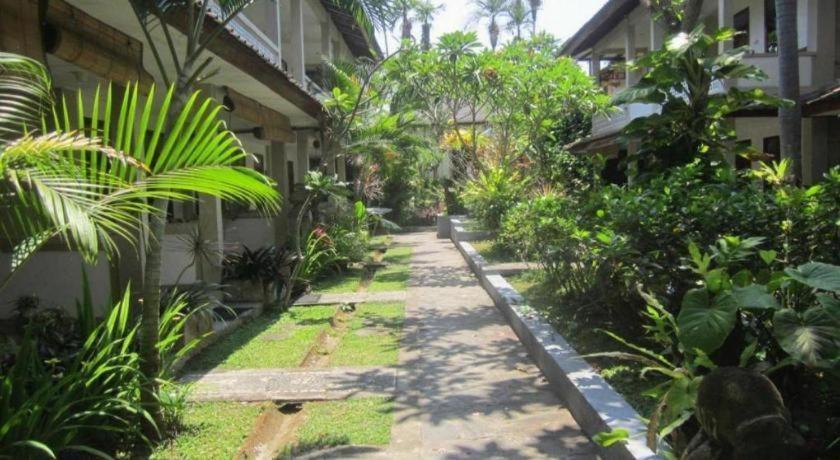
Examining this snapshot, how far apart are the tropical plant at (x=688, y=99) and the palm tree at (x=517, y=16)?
3777 centimetres

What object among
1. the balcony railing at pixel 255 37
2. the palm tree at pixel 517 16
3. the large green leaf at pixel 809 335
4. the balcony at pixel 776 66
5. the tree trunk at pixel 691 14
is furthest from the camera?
the palm tree at pixel 517 16

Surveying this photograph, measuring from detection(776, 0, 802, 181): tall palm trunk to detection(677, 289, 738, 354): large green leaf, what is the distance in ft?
12.3

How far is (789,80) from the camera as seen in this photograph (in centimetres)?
623

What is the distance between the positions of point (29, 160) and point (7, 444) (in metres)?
1.50

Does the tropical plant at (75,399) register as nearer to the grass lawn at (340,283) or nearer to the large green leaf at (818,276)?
the large green leaf at (818,276)

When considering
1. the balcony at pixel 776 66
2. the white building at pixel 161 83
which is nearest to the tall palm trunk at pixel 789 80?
the balcony at pixel 776 66

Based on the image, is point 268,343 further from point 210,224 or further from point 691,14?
point 691,14

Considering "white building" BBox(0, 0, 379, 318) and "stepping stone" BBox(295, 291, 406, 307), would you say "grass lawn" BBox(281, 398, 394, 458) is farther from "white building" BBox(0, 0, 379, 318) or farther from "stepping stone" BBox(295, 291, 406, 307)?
"stepping stone" BBox(295, 291, 406, 307)

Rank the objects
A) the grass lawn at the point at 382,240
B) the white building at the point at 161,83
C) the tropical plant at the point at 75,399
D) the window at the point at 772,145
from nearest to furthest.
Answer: the tropical plant at the point at 75,399 < the white building at the point at 161,83 < the window at the point at 772,145 < the grass lawn at the point at 382,240

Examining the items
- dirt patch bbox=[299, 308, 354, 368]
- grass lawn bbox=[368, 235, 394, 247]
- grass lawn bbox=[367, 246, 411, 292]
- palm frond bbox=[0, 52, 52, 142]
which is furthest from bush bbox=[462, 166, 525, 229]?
palm frond bbox=[0, 52, 52, 142]

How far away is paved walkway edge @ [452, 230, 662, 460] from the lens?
350cm

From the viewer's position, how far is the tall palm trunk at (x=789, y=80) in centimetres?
617

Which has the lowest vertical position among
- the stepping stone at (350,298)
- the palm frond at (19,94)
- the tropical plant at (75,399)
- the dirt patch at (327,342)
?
the dirt patch at (327,342)

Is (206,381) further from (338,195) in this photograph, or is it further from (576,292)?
(338,195)
